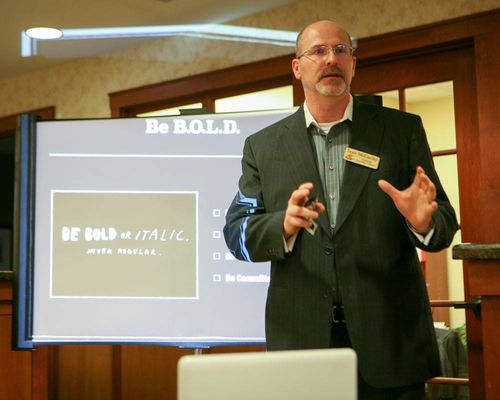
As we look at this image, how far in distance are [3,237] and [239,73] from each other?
Answer: 2.48m

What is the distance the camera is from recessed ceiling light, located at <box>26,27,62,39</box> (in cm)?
436

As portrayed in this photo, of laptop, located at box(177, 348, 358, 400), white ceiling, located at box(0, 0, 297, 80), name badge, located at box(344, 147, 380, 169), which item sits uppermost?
white ceiling, located at box(0, 0, 297, 80)

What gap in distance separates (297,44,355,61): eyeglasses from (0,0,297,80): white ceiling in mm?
2349

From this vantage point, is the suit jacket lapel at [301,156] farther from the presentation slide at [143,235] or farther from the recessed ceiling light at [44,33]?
the recessed ceiling light at [44,33]

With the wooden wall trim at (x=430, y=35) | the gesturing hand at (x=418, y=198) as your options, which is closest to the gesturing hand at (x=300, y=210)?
the gesturing hand at (x=418, y=198)

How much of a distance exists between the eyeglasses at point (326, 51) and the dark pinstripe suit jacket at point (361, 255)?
0.53ft

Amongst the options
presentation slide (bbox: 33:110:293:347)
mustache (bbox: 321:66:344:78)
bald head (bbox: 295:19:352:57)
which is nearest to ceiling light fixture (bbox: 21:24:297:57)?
presentation slide (bbox: 33:110:293:347)

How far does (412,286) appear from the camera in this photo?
5.22ft

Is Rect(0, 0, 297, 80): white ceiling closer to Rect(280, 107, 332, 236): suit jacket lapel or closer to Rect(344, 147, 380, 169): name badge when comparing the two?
Rect(280, 107, 332, 236): suit jacket lapel

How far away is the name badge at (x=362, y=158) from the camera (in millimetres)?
1633

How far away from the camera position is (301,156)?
5.49 ft

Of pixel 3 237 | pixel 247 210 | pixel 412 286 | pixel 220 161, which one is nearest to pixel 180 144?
pixel 220 161

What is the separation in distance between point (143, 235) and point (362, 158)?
49.2 inches

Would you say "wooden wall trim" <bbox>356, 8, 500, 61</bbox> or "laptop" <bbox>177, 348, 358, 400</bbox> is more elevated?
"wooden wall trim" <bbox>356, 8, 500, 61</bbox>
